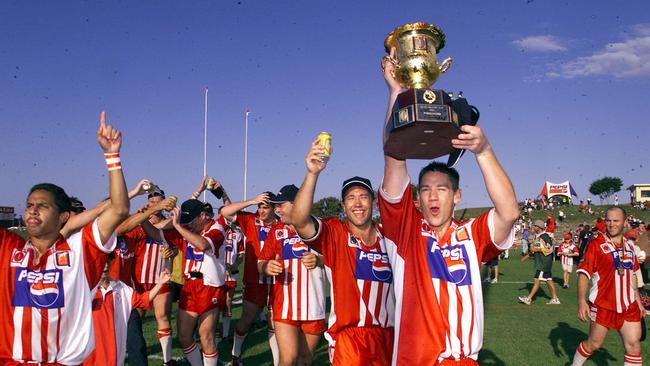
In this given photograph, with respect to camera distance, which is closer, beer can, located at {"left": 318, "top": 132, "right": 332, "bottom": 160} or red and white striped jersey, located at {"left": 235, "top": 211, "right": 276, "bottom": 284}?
beer can, located at {"left": 318, "top": 132, "right": 332, "bottom": 160}

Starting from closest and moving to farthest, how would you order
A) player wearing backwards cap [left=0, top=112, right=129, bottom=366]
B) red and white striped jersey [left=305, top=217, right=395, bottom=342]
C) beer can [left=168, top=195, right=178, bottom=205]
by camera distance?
player wearing backwards cap [left=0, top=112, right=129, bottom=366], red and white striped jersey [left=305, top=217, right=395, bottom=342], beer can [left=168, top=195, right=178, bottom=205]

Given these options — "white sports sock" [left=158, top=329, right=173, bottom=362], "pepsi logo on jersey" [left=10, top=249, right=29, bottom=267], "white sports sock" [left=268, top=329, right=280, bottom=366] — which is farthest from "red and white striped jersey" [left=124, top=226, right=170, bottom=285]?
"pepsi logo on jersey" [left=10, top=249, right=29, bottom=267]

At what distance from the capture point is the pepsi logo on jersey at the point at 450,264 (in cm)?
343

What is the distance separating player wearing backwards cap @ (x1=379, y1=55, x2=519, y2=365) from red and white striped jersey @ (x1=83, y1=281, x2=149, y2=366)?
318 cm

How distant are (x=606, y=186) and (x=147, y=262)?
103239mm

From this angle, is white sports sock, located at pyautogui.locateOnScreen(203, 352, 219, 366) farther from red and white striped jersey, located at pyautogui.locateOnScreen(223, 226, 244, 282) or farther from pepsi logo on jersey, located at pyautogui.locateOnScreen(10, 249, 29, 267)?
pepsi logo on jersey, located at pyautogui.locateOnScreen(10, 249, 29, 267)

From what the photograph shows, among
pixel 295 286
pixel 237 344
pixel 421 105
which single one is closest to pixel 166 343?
pixel 237 344

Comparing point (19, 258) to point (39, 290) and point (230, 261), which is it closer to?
point (39, 290)

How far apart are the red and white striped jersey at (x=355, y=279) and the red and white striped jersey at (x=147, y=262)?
521cm

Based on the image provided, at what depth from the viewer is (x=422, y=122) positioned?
3.01 m

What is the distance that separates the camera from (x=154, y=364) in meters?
8.40

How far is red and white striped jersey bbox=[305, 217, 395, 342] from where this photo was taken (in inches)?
190

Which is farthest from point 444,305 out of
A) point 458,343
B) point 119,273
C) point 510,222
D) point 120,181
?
point 119,273

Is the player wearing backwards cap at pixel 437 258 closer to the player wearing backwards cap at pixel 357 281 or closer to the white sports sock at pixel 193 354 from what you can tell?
the player wearing backwards cap at pixel 357 281
